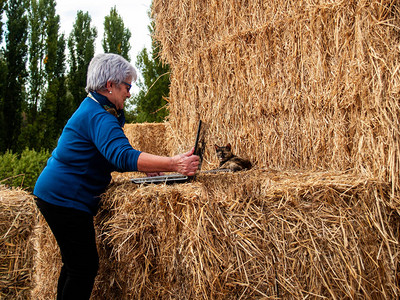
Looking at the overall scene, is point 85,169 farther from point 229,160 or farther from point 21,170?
point 21,170

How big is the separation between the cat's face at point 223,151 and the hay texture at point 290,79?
0.12 meters

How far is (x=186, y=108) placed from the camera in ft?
15.1

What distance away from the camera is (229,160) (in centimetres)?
356

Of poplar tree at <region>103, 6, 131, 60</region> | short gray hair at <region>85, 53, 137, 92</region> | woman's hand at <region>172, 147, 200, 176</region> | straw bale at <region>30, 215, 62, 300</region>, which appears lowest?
straw bale at <region>30, 215, 62, 300</region>

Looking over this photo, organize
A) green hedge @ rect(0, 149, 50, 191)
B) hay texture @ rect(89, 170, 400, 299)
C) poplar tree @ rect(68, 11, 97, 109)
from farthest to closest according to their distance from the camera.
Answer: poplar tree @ rect(68, 11, 97, 109), green hedge @ rect(0, 149, 50, 191), hay texture @ rect(89, 170, 400, 299)

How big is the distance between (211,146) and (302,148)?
4.26 feet

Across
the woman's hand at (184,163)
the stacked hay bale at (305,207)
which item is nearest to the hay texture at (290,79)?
the stacked hay bale at (305,207)

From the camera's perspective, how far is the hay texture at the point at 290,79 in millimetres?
2301

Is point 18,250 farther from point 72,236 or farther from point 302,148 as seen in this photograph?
point 302,148

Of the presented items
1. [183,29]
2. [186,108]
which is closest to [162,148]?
[186,108]

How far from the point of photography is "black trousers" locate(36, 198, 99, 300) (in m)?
2.10

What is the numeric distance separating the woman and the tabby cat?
115 centimetres

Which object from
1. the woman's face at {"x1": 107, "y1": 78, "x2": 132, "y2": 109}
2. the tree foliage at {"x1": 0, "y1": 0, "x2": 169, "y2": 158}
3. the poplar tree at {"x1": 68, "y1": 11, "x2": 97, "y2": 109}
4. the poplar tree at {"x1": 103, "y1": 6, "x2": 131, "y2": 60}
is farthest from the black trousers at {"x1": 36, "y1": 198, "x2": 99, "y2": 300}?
the poplar tree at {"x1": 103, "y1": 6, "x2": 131, "y2": 60}

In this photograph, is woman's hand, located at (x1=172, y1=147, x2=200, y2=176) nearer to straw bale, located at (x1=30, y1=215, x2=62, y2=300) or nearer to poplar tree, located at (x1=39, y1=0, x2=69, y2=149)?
straw bale, located at (x1=30, y1=215, x2=62, y2=300)
